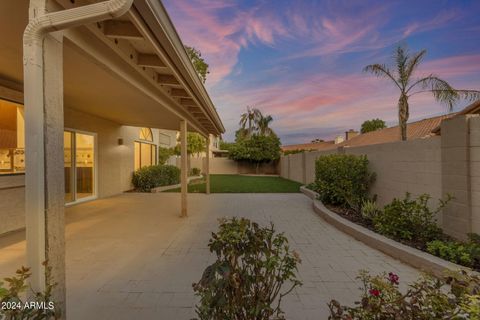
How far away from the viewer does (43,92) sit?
5.74 feet

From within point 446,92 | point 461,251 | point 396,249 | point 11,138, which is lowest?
point 396,249

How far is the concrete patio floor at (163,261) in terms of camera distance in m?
2.54

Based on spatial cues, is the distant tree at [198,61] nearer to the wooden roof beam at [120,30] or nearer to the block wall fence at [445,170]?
the block wall fence at [445,170]

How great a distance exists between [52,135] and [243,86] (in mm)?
14227

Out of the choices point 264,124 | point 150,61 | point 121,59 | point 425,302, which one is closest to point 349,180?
point 425,302

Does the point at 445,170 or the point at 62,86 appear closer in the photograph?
the point at 62,86

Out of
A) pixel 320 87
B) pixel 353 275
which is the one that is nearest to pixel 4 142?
pixel 353 275

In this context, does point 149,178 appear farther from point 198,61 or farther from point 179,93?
point 198,61

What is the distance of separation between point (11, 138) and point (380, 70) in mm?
12782

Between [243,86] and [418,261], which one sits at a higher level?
[243,86]

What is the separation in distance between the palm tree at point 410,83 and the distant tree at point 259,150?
1366 centimetres

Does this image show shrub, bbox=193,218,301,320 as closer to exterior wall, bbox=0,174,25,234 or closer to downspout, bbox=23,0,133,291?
downspout, bbox=23,0,133,291

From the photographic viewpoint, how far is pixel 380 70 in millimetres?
10344

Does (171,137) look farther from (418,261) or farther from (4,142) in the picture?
(418,261)
